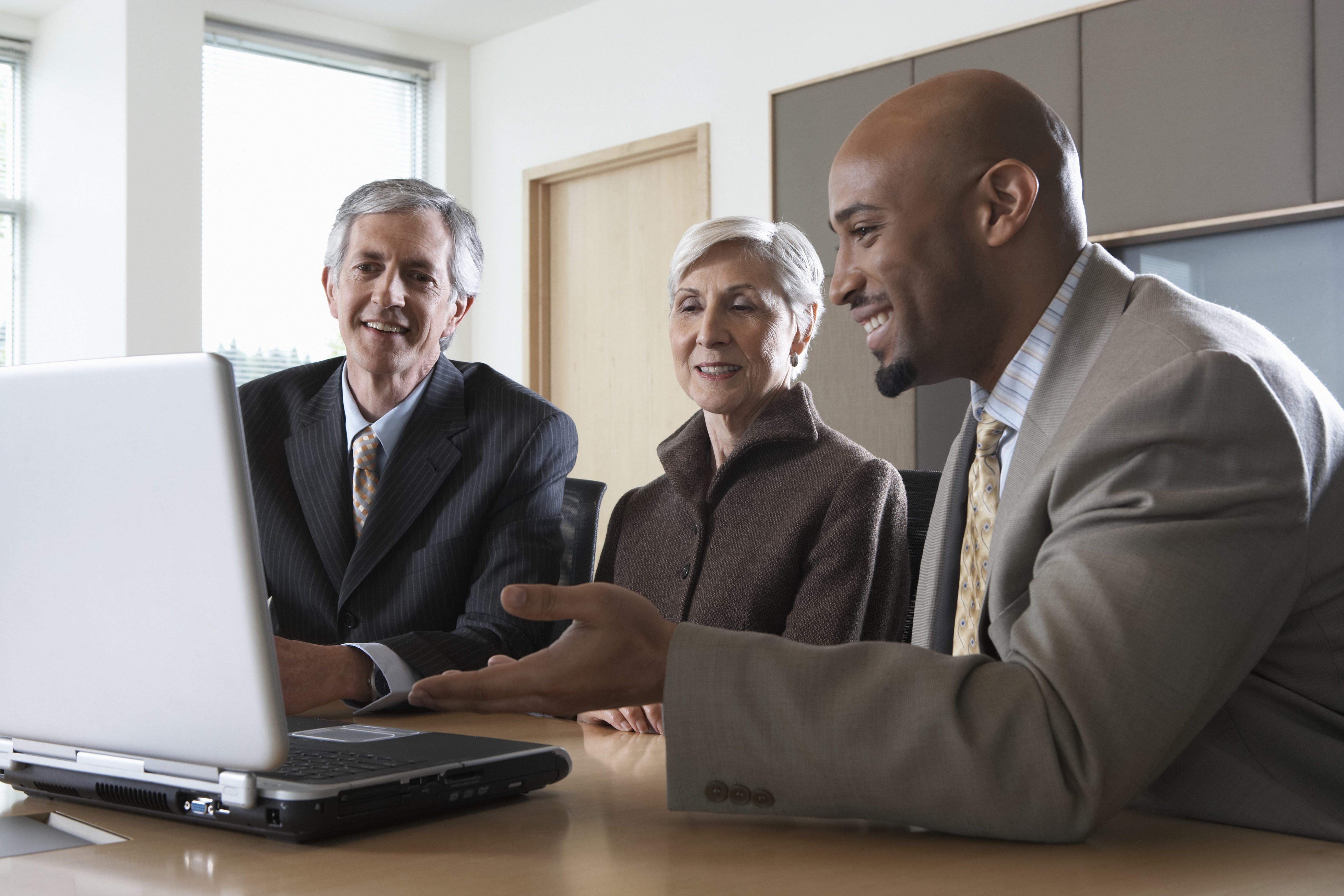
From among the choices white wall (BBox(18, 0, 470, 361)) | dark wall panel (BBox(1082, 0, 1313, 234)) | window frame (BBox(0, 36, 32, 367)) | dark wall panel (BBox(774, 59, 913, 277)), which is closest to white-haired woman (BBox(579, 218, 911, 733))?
dark wall panel (BBox(1082, 0, 1313, 234))

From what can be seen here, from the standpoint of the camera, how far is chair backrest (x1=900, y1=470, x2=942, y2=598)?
6.04 ft

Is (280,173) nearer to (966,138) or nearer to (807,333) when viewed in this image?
(807,333)

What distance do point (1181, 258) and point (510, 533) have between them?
2.43 metres

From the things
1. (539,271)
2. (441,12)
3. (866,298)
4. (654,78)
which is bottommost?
(866,298)

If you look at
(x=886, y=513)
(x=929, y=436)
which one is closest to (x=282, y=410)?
(x=886, y=513)

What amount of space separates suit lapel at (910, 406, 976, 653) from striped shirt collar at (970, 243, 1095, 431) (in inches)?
3.8

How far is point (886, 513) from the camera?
1.85m

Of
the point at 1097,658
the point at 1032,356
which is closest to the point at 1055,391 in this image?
the point at 1032,356

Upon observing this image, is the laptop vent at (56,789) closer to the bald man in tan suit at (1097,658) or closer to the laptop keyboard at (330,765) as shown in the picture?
the laptop keyboard at (330,765)

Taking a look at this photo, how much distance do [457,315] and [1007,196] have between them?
126cm

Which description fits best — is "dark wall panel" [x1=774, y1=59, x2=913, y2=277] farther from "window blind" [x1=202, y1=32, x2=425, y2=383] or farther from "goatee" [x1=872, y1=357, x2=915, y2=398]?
"goatee" [x1=872, y1=357, x2=915, y2=398]

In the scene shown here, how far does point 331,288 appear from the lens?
2.23 m

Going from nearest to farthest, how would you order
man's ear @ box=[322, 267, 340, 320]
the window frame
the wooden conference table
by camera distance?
1. the wooden conference table
2. man's ear @ box=[322, 267, 340, 320]
3. the window frame

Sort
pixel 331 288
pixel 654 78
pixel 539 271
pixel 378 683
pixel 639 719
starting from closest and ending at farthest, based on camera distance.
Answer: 1. pixel 639 719
2. pixel 378 683
3. pixel 331 288
4. pixel 654 78
5. pixel 539 271
